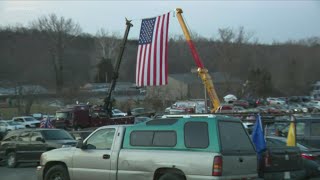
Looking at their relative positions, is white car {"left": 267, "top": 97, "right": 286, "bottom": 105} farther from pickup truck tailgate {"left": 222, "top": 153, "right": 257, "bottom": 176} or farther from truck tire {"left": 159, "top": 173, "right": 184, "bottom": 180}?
truck tire {"left": 159, "top": 173, "right": 184, "bottom": 180}

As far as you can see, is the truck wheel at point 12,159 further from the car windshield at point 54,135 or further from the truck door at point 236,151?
the truck door at point 236,151

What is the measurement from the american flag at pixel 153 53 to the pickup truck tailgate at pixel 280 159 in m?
16.3

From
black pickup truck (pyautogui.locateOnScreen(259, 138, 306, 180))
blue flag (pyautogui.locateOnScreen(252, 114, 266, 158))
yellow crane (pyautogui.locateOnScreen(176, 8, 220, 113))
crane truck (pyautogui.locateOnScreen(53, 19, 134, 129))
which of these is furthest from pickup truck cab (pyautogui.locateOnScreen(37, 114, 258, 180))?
crane truck (pyautogui.locateOnScreen(53, 19, 134, 129))

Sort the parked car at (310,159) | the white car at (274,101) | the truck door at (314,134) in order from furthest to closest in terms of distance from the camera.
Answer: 1. the white car at (274,101)
2. the truck door at (314,134)
3. the parked car at (310,159)

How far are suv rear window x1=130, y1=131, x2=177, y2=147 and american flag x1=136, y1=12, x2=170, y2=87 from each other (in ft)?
52.9

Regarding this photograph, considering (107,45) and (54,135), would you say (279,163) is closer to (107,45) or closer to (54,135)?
(54,135)

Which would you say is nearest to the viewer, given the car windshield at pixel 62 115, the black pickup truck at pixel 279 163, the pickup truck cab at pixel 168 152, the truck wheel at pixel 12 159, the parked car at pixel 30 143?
the pickup truck cab at pixel 168 152

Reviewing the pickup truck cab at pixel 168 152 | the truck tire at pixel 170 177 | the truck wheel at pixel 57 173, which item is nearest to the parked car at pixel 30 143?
the truck wheel at pixel 57 173

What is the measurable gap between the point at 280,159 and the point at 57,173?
4.93 m

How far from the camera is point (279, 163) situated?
10.1m

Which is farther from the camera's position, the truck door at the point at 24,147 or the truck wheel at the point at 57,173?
the truck door at the point at 24,147

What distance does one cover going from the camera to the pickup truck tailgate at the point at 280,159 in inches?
395

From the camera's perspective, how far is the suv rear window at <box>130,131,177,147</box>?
31.6 ft

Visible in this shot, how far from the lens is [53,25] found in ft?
345
